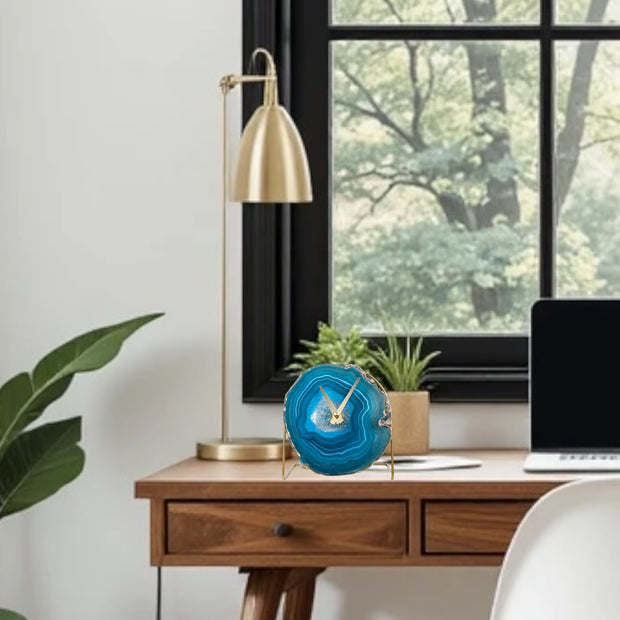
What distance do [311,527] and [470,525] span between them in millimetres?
239

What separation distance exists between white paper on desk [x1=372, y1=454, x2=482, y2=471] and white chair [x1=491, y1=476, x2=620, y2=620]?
67cm

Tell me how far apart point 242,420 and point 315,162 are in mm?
521

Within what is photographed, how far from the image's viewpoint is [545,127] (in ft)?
9.66

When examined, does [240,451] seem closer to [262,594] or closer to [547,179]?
[262,594]

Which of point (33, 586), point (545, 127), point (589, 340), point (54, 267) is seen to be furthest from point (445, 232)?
point (33, 586)

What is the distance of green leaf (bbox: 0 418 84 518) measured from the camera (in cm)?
263

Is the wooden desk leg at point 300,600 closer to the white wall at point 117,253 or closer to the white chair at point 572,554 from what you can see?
the white wall at point 117,253

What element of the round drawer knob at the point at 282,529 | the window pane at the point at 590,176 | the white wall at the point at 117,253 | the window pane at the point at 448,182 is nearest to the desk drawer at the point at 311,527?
the round drawer knob at the point at 282,529

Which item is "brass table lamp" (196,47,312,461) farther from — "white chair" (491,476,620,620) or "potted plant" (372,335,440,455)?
"white chair" (491,476,620,620)

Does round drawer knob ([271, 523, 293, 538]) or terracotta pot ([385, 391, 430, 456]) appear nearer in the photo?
round drawer knob ([271, 523, 293, 538])

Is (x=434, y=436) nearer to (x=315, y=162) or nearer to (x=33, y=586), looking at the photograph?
(x=315, y=162)

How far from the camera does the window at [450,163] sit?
9.70ft

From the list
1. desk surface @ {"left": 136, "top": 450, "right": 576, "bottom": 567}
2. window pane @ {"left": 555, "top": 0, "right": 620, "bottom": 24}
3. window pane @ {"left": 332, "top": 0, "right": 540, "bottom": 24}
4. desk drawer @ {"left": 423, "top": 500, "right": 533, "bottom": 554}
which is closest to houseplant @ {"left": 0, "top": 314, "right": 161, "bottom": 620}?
desk surface @ {"left": 136, "top": 450, "right": 576, "bottom": 567}

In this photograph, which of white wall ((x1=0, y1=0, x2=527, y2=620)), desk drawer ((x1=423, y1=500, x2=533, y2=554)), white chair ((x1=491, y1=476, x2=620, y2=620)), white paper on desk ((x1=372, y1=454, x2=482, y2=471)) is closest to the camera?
white chair ((x1=491, y1=476, x2=620, y2=620))
